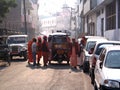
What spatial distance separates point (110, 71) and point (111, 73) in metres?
0.23

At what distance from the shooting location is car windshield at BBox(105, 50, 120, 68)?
11.2 metres

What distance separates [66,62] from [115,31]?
583 cm

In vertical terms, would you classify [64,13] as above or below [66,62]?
above

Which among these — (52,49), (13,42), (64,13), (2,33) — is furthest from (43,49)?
(64,13)

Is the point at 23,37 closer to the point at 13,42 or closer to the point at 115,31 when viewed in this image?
the point at 13,42

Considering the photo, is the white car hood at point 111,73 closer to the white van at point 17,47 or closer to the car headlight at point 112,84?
the car headlight at point 112,84

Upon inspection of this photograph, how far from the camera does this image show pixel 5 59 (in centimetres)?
2541

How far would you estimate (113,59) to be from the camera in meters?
11.5

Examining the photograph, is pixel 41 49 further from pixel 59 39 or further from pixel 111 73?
pixel 111 73

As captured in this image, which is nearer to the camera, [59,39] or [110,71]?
[110,71]

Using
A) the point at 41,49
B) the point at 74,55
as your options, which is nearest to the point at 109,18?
the point at 41,49

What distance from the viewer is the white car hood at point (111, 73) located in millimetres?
9945

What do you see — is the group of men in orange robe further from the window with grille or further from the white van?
the window with grille

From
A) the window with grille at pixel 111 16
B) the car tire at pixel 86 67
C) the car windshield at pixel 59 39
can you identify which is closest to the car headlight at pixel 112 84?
the car tire at pixel 86 67
